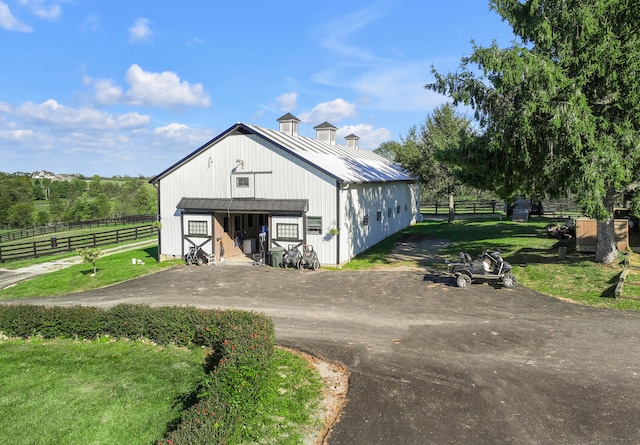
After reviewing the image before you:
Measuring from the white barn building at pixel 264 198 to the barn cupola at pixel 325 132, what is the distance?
8850 millimetres

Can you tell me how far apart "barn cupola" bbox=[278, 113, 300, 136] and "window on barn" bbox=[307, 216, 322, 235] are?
10029 millimetres

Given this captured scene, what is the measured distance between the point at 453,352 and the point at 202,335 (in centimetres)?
652

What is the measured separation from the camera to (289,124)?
30.3 metres

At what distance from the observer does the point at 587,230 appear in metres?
20.1

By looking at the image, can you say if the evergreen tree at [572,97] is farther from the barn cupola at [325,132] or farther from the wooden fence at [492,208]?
the wooden fence at [492,208]

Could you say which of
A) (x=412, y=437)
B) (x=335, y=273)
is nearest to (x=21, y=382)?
(x=412, y=437)

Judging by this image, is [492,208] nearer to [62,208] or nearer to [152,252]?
[152,252]

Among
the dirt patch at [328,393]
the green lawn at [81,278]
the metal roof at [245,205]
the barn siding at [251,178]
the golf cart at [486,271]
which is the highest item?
the barn siding at [251,178]

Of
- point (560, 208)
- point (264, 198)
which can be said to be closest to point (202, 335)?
point (264, 198)

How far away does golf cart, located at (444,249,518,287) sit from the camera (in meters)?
16.3

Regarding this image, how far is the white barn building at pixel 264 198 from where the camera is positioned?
868 inches

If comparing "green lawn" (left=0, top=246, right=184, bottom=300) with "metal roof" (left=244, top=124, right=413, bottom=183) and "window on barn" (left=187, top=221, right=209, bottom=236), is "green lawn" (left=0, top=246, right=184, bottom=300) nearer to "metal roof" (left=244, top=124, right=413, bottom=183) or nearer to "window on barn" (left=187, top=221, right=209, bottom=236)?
"window on barn" (left=187, top=221, right=209, bottom=236)

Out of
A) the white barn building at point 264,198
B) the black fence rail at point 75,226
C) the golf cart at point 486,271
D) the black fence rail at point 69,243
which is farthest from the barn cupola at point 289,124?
the black fence rail at point 75,226

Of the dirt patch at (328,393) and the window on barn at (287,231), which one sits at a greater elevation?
the window on barn at (287,231)
